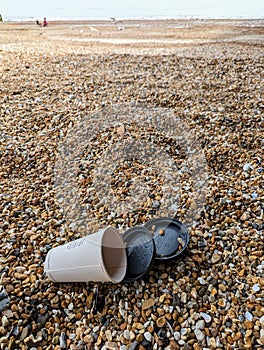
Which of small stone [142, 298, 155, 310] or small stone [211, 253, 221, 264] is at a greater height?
small stone [211, 253, 221, 264]

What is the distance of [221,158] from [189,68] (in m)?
2.48

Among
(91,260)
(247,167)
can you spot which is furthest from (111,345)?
(247,167)

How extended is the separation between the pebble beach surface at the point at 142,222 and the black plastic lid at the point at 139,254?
91mm

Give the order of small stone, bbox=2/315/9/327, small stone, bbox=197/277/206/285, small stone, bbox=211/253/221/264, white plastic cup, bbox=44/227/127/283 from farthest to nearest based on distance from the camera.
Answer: small stone, bbox=211/253/221/264, small stone, bbox=197/277/206/285, small stone, bbox=2/315/9/327, white plastic cup, bbox=44/227/127/283

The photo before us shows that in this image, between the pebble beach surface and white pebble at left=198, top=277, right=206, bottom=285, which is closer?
the pebble beach surface

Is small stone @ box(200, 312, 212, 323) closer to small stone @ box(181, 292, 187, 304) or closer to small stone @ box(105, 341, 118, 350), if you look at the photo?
small stone @ box(181, 292, 187, 304)

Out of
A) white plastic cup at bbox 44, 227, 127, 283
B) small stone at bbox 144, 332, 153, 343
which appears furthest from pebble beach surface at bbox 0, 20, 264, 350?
white plastic cup at bbox 44, 227, 127, 283

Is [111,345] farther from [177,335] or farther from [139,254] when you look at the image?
[139,254]

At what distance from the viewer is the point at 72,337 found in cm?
161

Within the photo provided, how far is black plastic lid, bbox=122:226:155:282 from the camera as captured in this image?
5.66ft

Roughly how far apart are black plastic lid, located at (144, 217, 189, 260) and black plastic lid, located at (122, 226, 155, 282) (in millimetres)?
105

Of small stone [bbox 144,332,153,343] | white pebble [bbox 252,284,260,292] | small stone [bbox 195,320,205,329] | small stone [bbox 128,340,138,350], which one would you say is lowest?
small stone [bbox 128,340,138,350]

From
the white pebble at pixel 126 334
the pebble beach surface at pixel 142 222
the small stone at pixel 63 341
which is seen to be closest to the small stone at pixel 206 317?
the pebble beach surface at pixel 142 222

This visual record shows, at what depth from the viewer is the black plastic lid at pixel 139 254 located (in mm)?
1726
